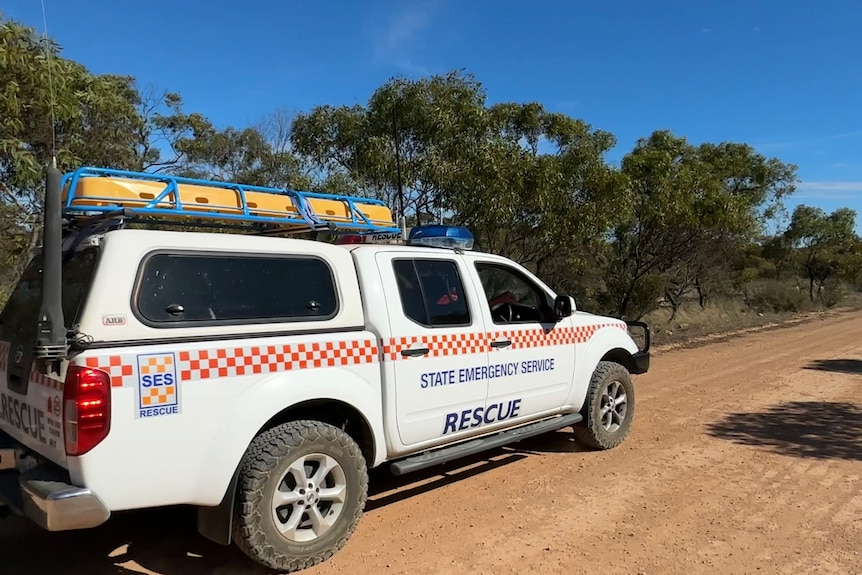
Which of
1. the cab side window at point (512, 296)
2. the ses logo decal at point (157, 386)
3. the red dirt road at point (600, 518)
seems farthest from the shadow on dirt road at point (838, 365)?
the ses logo decal at point (157, 386)

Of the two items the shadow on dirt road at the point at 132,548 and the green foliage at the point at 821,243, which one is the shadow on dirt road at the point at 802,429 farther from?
the green foliage at the point at 821,243

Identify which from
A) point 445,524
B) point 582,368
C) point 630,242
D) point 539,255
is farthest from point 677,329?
point 445,524

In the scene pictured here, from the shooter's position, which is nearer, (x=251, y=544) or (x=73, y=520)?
(x=73, y=520)

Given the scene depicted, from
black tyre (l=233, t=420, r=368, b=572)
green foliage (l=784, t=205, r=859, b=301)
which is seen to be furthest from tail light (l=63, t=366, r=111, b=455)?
green foliage (l=784, t=205, r=859, b=301)

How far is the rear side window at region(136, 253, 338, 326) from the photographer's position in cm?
331

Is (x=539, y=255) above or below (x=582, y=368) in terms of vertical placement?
above

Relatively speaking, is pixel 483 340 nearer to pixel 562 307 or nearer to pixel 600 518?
pixel 562 307

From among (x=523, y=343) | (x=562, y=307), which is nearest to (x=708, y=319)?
(x=562, y=307)

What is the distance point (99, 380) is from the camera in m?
2.96

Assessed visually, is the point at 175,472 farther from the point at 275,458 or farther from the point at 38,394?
the point at 38,394

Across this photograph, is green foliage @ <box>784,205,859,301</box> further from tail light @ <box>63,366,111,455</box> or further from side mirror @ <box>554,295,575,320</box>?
tail light @ <box>63,366,111,455</box>

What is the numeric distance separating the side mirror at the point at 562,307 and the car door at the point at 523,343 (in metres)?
0.05

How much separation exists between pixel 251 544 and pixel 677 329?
16.8 meters

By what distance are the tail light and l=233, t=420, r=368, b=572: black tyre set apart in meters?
0.80
